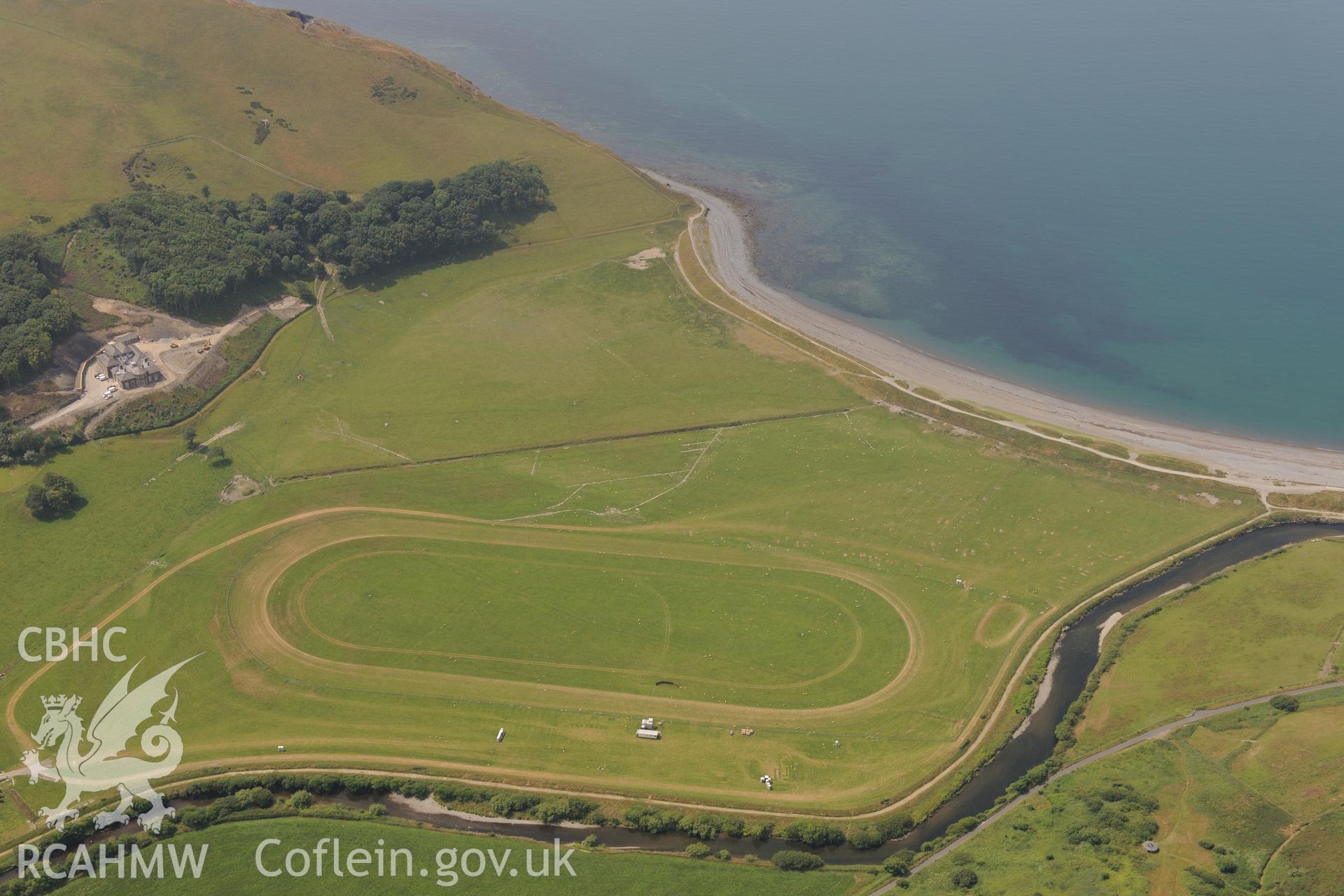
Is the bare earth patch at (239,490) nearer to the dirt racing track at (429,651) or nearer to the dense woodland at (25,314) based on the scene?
the dirt racing track at (429,651)

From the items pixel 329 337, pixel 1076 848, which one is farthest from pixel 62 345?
pixel 1076 848

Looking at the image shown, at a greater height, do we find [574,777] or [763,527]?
[763,527]

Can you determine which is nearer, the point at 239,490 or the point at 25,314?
the point at 239,490

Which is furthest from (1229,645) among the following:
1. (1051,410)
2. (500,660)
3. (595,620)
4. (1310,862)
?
(500,660)

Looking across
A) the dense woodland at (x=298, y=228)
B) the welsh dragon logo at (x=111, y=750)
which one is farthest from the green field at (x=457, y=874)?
the dense woodland at (x=298, y=228)

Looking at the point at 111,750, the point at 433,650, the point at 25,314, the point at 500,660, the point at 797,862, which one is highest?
the point at 25,314

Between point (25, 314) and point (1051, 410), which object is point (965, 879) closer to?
point (1051, 410)

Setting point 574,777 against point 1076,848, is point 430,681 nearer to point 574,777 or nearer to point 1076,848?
point 574,777
